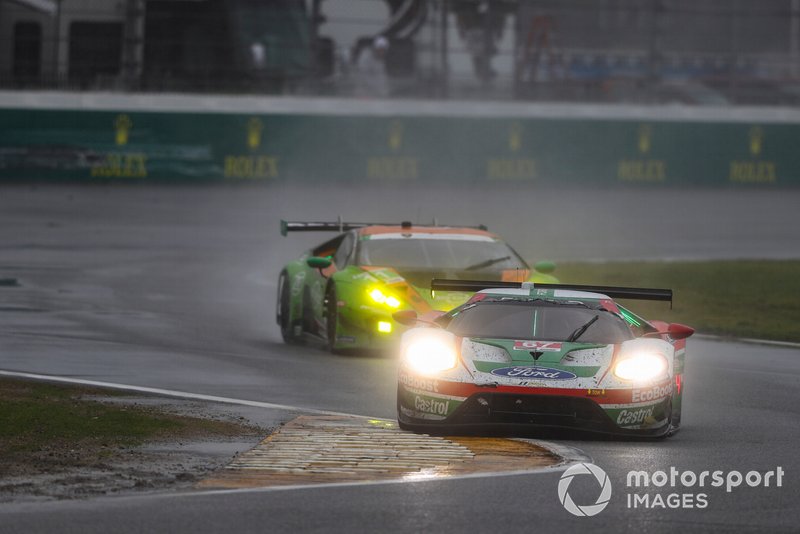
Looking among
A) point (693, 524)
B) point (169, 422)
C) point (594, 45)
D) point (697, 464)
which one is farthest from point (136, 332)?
point (594, 45)

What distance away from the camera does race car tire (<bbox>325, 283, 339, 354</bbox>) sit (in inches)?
572

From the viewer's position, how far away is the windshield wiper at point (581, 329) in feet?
33.2

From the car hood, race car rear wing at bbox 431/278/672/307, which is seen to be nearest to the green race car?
race car rear wing at bbox 431/278/672/307

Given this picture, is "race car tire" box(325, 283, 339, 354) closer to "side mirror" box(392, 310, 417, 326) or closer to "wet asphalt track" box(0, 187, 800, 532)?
"wet asphalt track" box(0, 187, 800, 532)

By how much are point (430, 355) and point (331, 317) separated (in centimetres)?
485

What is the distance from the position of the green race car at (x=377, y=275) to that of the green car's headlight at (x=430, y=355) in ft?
11.1

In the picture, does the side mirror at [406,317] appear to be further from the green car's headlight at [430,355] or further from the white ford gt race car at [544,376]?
the green car's headlight at [430,355]

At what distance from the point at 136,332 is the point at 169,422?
6.47 meters

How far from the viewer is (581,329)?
10.3 metres

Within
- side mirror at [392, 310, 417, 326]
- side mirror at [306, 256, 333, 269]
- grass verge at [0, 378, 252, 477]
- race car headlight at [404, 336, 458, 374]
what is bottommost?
grass verge at [0, 378, 252, 477]

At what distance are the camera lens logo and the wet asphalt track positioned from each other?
6 cm

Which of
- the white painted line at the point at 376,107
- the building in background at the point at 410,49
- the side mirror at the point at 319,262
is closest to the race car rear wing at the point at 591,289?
the side mirror at the point at 319,262

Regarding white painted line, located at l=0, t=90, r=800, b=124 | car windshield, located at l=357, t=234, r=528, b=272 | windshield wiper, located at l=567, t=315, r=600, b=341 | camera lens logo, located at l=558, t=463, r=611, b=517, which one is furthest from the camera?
white painted line, located at l=0, t=90, r=800, b=124

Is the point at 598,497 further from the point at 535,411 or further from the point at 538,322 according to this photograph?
the point at 538,322
